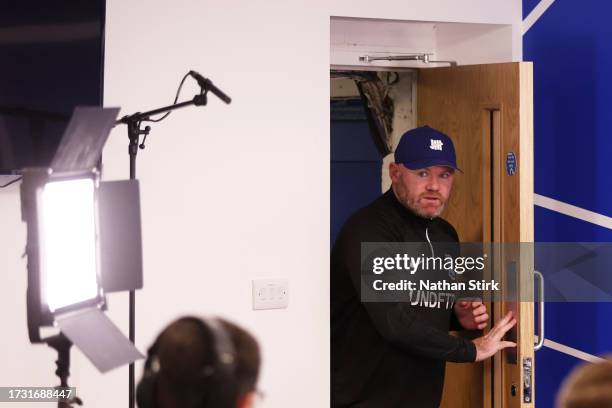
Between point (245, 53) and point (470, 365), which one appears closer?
point (245, 53)

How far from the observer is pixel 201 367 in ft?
4.25

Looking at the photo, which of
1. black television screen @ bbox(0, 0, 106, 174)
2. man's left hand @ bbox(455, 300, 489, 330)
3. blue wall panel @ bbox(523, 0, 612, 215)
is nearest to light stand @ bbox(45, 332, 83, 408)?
black television screen @ bbox(0, 0, 106, 174)

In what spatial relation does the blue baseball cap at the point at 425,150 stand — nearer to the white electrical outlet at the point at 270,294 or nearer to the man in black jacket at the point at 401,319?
the man in black jacket at the point at 401,319

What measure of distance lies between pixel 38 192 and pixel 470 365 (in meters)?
2.50

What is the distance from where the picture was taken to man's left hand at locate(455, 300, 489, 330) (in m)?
3.59

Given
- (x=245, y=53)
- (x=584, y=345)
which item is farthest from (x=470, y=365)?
(x=245, y=53)

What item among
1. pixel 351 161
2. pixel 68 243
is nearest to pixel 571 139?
pixel 351 161

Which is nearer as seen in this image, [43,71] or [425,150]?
[43,71]

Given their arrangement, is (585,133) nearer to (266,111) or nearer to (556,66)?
(556,66)

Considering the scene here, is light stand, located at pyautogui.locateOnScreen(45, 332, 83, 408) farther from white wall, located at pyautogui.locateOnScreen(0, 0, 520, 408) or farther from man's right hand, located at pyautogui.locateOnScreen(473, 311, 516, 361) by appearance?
man's right hand, located at pyautogui.locateOnScreen(473, 311, 516, 361)

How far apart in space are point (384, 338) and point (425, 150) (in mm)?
678

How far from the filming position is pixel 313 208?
3.63 meters

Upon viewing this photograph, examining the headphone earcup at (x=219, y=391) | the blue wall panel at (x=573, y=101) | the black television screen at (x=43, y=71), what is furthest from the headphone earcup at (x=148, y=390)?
the blue wall panel at (x=573, y=101)

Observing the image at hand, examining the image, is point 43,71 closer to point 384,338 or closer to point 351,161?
point 384,338
